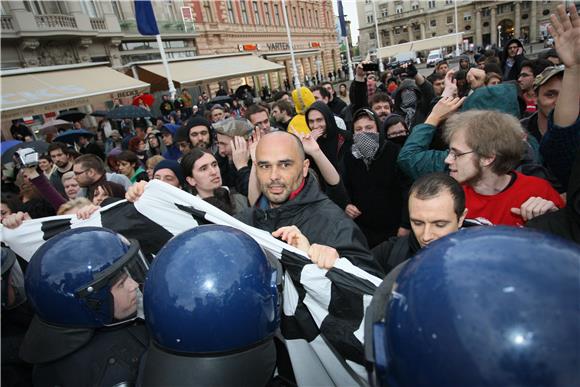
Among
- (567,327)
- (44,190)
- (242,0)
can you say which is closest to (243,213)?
(567,327)

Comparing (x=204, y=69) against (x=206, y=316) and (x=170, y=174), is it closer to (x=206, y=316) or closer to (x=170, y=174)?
(x=170, y=174)

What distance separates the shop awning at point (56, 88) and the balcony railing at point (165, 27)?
25.7ft

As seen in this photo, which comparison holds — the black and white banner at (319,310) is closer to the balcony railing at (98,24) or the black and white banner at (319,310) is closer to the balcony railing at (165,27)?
the balcony railing at (98,24)

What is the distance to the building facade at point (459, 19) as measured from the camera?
5775 cm

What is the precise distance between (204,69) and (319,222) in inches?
732

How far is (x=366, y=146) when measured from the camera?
9.36ft

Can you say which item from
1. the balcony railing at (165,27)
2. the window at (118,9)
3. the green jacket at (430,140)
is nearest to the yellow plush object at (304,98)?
the green jacket at (430,140)

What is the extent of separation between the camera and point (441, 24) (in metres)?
63.7

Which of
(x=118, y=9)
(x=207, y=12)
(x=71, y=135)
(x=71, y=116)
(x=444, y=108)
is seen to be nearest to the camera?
(x=444, y=108)

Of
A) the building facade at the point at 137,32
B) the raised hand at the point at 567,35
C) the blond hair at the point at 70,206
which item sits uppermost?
the building facade at the point at 137,32

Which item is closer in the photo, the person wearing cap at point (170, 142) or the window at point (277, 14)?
the person wearing cap at point (170, 142)

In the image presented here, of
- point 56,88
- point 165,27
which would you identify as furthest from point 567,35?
point 165,27

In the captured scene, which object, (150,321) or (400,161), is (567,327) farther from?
(400,161)

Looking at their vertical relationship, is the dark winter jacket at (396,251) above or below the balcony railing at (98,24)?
below
